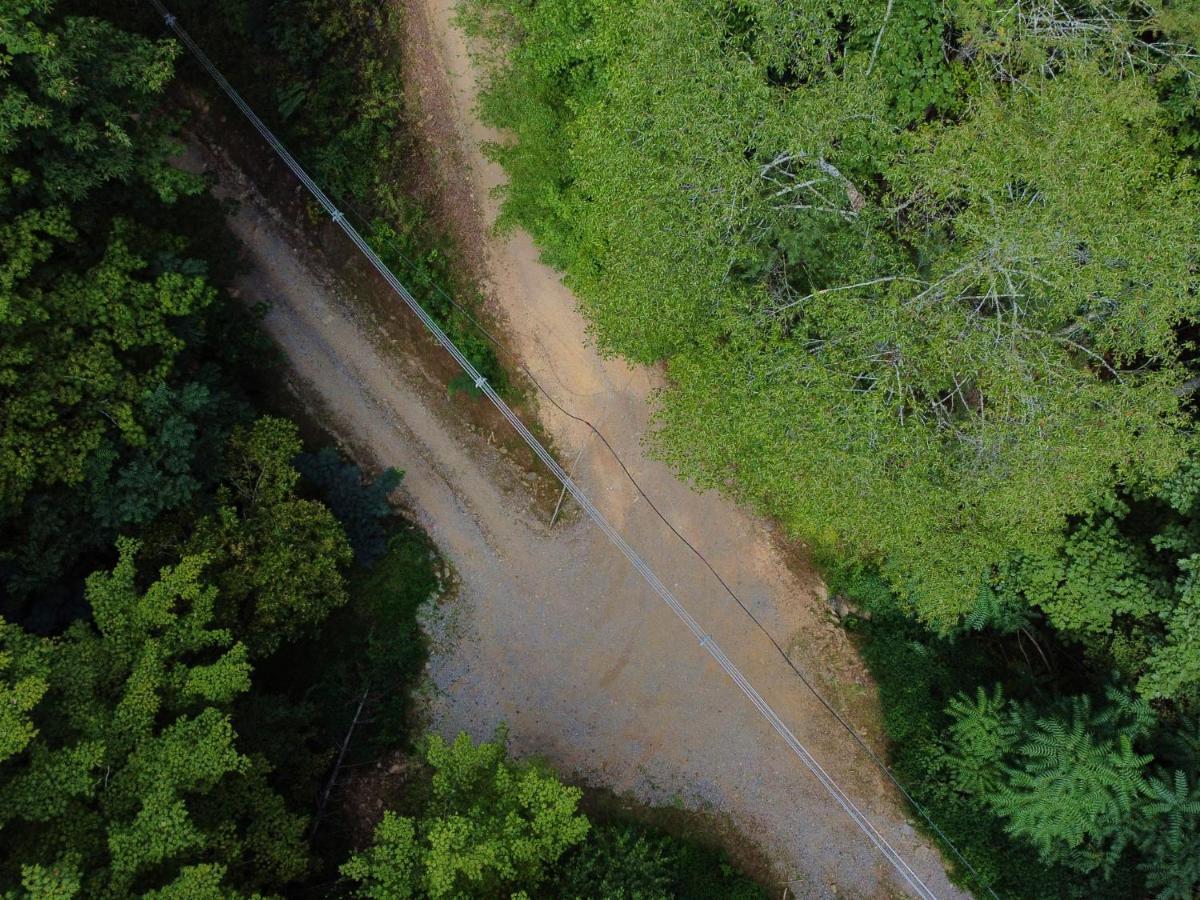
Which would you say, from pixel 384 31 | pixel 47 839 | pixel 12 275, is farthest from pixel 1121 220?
pixel 47 839

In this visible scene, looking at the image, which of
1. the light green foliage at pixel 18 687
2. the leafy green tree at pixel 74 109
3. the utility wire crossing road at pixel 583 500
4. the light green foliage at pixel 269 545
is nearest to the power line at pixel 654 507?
the utility wire crossing road at pixel 583 500

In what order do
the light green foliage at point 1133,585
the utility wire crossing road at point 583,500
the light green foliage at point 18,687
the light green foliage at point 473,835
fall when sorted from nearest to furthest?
the light green foliage at point 18,687
the light green foliage at point 473,835
the light green foliage at point 1133,585
the utility wire crossing road at point 583,500

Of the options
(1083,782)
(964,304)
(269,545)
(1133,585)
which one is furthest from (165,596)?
(1133,585)

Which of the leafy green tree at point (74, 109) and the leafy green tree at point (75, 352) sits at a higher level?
the leafy green tree at point (74, 109)

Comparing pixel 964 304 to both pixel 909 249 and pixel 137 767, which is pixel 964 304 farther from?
pixel 137 767

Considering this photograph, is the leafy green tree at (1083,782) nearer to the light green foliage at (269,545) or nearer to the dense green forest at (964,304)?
the dense green forest at (964,304)

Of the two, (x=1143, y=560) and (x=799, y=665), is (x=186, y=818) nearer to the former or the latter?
(x=799, y=665)

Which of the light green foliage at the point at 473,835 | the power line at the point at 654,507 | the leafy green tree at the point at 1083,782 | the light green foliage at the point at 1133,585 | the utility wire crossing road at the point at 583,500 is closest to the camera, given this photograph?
the light green foliage at the point at 473,835
